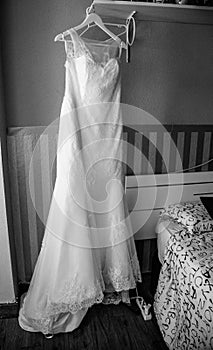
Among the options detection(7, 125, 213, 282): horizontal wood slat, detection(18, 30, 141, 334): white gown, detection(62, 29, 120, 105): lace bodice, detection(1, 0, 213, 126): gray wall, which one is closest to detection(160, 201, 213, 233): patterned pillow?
detection(7, 125, 213, 282): horizontal wood slat

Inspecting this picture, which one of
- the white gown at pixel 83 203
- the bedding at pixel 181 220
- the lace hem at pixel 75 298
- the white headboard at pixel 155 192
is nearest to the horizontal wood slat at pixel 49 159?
the white headboard at pixel 155 192

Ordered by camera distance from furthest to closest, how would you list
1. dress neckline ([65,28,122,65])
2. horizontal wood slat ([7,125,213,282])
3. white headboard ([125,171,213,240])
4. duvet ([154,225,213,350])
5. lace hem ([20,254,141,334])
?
white headboard ([125,171,213,240])
horizontal wood slat ([7,125,213,282])
lace hem ([20,254,141,334])
dress neckline ([65,28,122,65])
duvet ([154,225,213,350])

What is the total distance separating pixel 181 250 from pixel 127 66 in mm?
1102

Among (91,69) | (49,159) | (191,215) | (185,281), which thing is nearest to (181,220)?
(191,215)

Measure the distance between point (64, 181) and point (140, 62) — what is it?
861 mm

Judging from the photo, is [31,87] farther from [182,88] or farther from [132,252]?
[132,252]

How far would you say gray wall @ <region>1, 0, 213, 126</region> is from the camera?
5.25 feet

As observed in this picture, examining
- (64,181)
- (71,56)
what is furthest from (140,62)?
(64,181)

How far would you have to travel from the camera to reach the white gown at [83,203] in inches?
60.1

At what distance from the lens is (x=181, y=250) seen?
1.53 metres

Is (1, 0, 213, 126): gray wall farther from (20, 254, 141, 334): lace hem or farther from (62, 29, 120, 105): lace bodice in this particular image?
(20, 254, 141, 334): lace hem

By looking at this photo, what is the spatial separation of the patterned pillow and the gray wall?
1.81ft

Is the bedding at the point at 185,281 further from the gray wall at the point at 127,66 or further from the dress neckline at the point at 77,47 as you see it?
the dress neckline at the point at 77,47

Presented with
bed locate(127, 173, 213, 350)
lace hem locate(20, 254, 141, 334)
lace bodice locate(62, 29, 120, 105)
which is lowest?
lace hem locate(20, 254, 141, 334)
